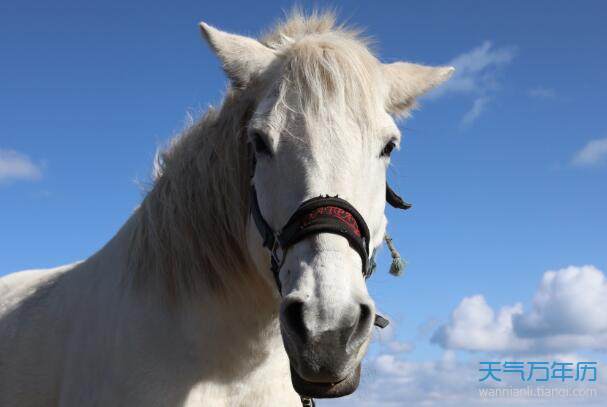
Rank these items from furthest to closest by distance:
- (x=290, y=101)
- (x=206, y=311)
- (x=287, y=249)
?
(x=206, y=311) → (x=290, y=101) → (x=287, y=249)

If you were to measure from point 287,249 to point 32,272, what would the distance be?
381cm

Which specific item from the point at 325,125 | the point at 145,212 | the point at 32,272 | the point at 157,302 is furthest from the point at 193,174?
the point at 32,272

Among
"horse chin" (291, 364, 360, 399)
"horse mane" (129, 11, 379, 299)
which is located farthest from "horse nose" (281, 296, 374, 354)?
"horse mane" (129, 11, 379, 299)

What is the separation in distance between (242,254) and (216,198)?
1.31 feet

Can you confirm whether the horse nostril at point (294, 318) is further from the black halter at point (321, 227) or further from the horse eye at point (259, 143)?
the horse eye at point (259, 143)

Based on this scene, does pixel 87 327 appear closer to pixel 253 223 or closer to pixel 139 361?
pixel 139 361

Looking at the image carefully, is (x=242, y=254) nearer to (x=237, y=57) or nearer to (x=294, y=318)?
(x=294, y=318)

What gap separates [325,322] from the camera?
280 centimetres

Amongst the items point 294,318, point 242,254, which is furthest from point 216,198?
point 294,318

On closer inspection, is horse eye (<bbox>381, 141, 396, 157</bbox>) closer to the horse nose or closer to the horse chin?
the horse nose

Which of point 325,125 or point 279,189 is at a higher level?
point 325,125

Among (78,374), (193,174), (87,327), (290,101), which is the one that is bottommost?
(78,374)

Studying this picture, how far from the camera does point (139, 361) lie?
3736 millimetres

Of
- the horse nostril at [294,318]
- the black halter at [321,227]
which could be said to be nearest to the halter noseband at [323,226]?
the black halter at [321,227]
